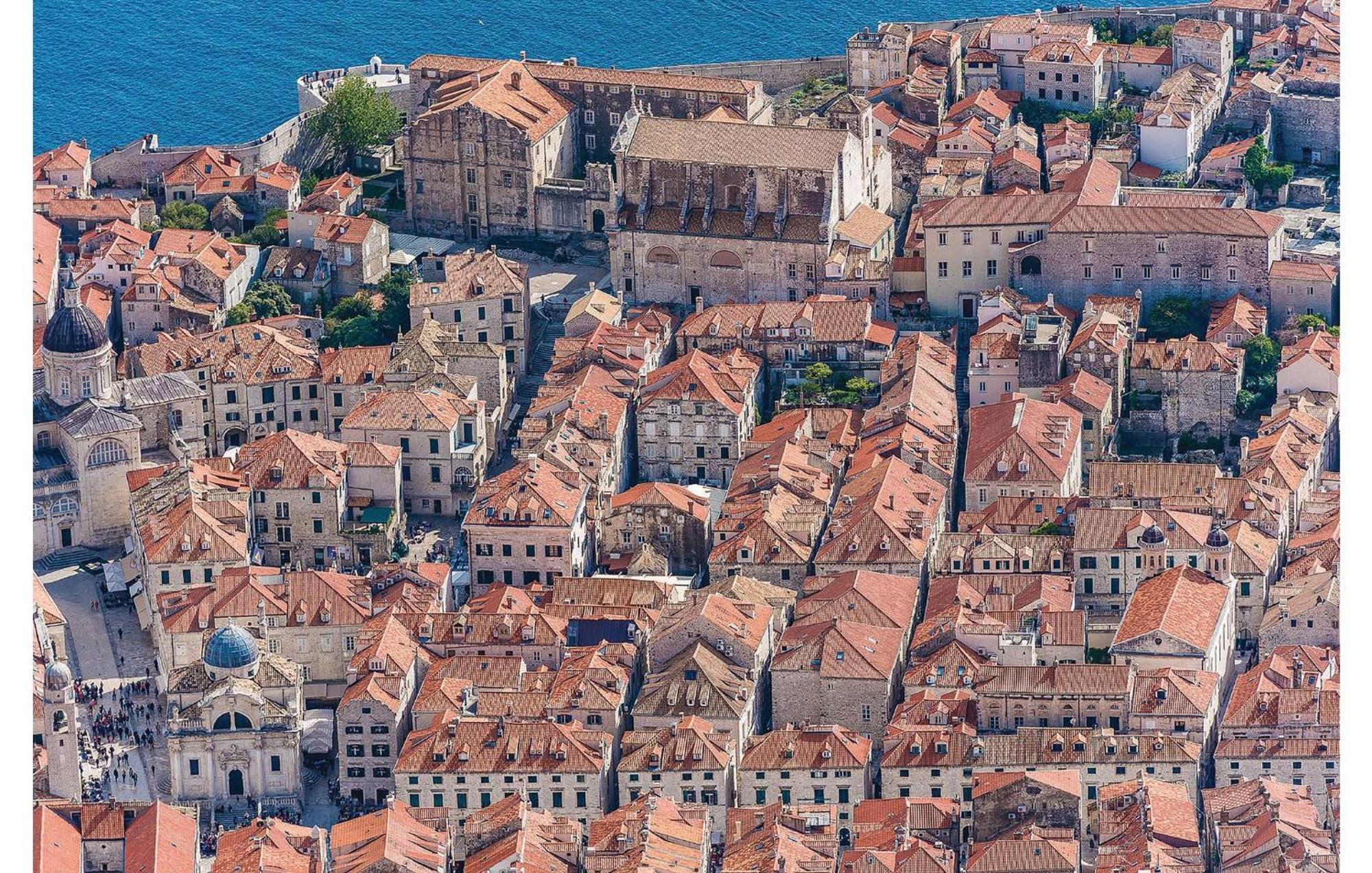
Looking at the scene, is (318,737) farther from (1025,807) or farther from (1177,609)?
(1177,609)

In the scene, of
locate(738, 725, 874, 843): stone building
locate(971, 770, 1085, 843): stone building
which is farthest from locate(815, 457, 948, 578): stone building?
locate(971, 770, 1085, 843): stone building

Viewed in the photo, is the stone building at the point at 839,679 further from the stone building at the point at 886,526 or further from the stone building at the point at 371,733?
the stone building at the point at 371,733

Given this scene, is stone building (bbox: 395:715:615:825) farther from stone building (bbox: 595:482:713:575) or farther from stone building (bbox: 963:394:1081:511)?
stone building (bbox: 963:394:1081:511)

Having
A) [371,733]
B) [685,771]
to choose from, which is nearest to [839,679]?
[685,771]

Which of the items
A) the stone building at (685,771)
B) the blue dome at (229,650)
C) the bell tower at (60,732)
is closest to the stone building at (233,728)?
the blue dome at (229,650)

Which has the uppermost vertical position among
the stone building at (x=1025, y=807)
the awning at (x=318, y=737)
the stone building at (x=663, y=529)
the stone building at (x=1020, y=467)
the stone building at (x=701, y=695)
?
the stone building at (x=1020, y=467)
